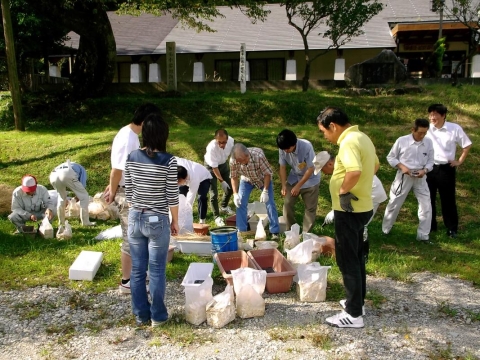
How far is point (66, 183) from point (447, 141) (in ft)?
16.8

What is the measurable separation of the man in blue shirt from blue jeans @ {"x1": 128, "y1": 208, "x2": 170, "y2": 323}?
2.82 m

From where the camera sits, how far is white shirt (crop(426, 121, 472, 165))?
597 cm

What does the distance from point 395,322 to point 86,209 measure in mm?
4590

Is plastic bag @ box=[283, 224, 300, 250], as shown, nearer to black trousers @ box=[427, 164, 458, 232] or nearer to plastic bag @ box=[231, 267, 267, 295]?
plastic bag @ box=[231, 267, 267, 295]

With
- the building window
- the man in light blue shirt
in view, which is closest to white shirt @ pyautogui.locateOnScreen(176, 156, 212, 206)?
the man in light blue shirt

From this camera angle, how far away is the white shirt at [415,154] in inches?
229

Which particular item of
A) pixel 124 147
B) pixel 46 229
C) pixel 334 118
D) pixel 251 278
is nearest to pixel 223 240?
pixel 251 278

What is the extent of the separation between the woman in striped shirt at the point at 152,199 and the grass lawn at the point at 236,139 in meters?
1.21

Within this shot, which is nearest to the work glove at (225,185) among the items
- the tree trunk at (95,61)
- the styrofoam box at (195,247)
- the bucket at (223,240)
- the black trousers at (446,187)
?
the styrofoam box at (195,247)

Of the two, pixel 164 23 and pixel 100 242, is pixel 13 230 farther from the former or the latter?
pixel 164 23

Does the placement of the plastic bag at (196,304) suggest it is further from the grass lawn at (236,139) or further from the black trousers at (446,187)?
the black trousers at (446,187)

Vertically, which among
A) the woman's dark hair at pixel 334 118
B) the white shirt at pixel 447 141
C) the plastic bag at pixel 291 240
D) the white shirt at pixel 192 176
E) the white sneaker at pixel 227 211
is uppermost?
the woman's dark hair at pixel 334 118

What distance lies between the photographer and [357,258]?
3.48 metres

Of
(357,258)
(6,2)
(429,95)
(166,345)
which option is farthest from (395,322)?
(6,2)
